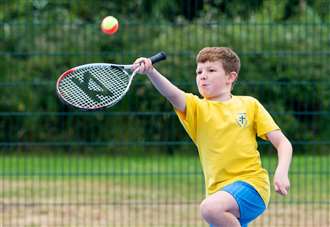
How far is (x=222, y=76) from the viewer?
6.82 metres

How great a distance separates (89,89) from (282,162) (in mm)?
1264

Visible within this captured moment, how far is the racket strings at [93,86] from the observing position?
6.79 m

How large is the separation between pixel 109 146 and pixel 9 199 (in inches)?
71.9

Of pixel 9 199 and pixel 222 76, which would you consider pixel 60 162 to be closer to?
pixel 9 199

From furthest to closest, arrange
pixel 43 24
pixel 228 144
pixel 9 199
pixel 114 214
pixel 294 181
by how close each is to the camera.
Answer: pixel 294 181
pixel 9 199
pixel 114 214
pixel 43 24
pixel 228 144

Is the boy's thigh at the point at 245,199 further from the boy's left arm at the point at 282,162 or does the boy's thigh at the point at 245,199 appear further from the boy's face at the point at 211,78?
the boy's face at the point at 211,78

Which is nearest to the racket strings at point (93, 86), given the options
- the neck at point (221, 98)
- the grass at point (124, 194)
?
the neck at point (221, 98)

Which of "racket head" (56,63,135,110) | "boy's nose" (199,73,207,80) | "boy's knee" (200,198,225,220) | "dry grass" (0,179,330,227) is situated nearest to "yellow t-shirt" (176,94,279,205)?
"boy's nose" (199,73,207,80)

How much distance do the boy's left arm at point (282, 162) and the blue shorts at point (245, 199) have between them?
263 mm

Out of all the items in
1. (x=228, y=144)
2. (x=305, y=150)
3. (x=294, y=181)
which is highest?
(x=228, y=144)

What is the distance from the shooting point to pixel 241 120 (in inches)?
268

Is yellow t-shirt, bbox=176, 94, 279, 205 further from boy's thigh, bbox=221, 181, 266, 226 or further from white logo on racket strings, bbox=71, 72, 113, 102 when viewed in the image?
white logo on racket strings, bbox=71, 72, 113, 102

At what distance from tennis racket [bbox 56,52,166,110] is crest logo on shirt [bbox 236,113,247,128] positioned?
2.30ft

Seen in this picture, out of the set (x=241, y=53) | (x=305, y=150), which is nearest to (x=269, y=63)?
(x=241, y=53)
